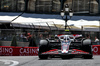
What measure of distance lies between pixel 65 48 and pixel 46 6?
2270 centimetres

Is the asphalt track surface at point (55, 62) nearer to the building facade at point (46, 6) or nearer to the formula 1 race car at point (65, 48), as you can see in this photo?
the formula 1 race car at point (65, 48)

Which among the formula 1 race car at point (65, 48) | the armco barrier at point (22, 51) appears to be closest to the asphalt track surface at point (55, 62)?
the formula 1 race car at point (65, 48)

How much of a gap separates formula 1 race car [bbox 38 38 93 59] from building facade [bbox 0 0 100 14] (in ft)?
70.4

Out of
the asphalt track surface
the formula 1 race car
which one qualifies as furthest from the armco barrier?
the asphalt track surface

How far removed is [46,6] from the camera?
36156 millimetres

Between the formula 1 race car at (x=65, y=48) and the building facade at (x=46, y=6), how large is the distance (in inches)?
844

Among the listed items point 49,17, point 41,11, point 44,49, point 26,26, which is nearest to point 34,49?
point 44,49

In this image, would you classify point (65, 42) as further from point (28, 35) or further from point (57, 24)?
point (57, 24)

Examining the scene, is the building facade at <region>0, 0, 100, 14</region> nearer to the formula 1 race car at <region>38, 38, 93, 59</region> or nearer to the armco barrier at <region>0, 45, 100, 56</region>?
the armco barrier at <region>0, 45, 100, 56</region>

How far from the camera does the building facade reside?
116ft

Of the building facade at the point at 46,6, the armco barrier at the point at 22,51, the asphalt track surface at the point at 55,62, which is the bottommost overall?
the armco barrier at the point at 22,51

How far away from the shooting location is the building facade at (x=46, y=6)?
3531 centimetres

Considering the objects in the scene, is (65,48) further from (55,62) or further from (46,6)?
(46,6)

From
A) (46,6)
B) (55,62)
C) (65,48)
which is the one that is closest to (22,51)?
(65,48)
